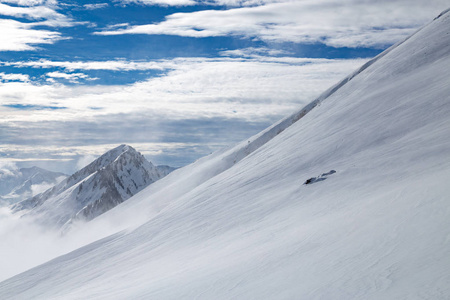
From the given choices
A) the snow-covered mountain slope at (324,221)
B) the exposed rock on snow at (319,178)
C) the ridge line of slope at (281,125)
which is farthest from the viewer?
the ridge line of slope at (281,125)

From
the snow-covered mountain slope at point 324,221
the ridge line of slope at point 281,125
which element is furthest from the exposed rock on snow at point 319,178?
the ridge line of slope at point 281,125

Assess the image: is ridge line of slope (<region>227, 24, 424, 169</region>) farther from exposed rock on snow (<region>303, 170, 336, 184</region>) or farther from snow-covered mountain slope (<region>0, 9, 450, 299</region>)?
exposed rock on snow (<region>303, 170, 336, 184</region>)

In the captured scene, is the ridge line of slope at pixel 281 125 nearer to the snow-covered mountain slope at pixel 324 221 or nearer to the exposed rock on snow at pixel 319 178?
the snow-covered mountain slope at pixel 324 221

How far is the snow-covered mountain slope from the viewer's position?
33.9ft

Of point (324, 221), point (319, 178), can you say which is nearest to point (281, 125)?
point (319, 178)

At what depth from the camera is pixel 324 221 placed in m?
16.6

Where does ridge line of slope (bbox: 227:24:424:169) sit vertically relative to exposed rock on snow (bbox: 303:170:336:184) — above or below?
below

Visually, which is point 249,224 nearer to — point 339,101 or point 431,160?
point 431,160

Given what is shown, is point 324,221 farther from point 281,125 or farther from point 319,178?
point 281,125

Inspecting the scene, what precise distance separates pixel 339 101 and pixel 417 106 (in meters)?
14.9

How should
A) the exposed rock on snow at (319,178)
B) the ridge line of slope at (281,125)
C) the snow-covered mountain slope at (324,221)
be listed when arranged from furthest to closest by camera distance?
the ridge line of slope at (281,125)
the exposed rock on snow at (319,178)
the snow-covered mountain slope at (324,221)

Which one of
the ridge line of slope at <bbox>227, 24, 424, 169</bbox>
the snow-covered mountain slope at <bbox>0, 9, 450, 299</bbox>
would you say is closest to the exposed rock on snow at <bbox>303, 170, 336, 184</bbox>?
the snow-covered mountain slope at <bbox>0, 9, 450, 299</bbox>

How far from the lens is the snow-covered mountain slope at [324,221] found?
1034 cm

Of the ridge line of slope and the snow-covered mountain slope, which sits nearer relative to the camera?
the snow-covered mountain slope
